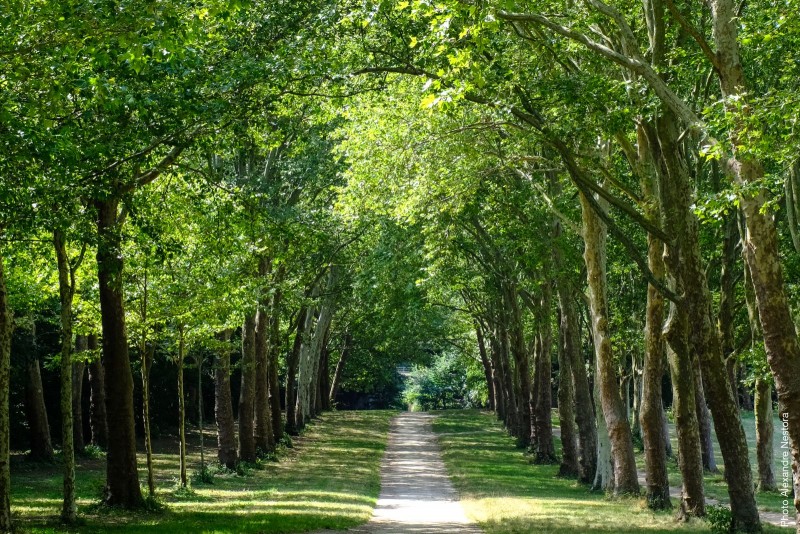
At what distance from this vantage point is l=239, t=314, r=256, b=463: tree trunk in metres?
Answer: 28.0

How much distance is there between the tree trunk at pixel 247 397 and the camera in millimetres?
28047

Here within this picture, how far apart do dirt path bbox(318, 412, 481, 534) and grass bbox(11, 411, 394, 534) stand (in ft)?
1.45

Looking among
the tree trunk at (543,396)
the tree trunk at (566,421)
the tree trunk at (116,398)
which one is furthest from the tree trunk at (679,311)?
the tree trunk at (543,396)

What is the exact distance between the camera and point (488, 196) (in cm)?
2366

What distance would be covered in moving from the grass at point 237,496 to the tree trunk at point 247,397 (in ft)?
2.54

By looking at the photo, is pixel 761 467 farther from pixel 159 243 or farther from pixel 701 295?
pixel 159 243

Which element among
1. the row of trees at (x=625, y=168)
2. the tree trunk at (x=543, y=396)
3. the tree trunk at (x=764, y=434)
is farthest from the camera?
the tree trunk at (x=543, y=396)

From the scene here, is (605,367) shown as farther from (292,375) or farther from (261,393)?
(292,375)

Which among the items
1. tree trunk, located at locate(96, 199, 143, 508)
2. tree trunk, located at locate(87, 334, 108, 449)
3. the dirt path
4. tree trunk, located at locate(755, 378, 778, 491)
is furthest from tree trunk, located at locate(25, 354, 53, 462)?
tree trunk, located at locate(755, 378, 778, 491)

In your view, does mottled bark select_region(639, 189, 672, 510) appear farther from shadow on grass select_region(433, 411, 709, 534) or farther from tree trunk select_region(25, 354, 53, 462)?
tree trunk select_region(25, 354, 53, 462)

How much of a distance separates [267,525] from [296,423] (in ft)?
93.6

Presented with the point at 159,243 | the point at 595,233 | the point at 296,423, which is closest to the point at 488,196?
the point at 595,233

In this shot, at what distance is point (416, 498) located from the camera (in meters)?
21.0

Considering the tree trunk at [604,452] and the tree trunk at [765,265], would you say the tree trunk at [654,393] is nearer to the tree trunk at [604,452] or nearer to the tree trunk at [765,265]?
the tree trunk at [604,452]
